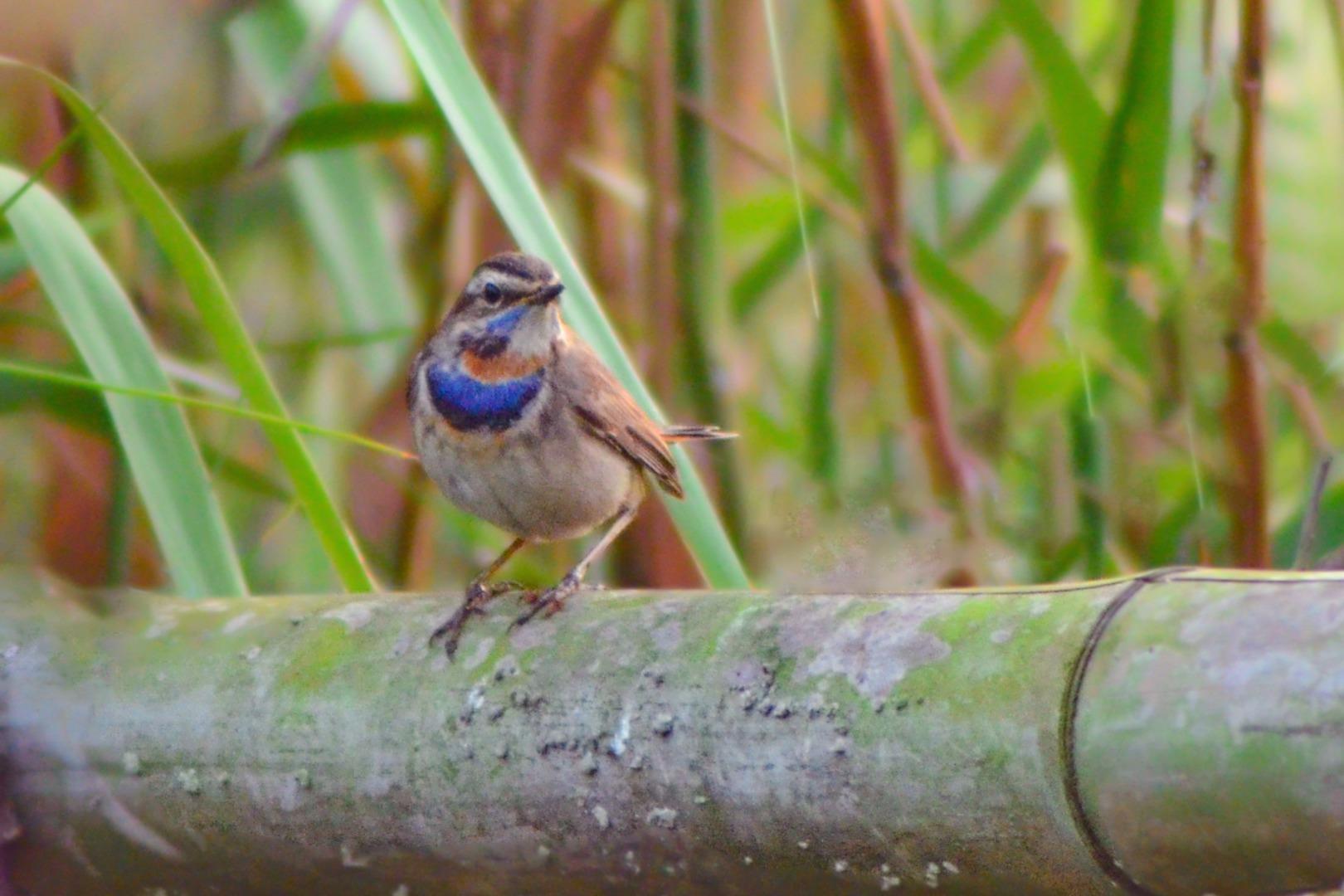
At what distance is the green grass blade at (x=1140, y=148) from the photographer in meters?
2.50

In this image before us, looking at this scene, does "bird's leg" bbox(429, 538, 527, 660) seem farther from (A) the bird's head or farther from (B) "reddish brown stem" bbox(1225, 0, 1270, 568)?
(B) "reddish brown stem" bbox(1225, 0, 1270, 568)

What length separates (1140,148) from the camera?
2.63m

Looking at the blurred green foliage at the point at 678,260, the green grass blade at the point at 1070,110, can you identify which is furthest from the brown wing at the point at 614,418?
the green grass blade at the point at 1070,110

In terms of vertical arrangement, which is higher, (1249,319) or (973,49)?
(973,49)

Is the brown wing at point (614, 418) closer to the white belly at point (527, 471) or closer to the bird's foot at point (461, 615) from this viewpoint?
the white belly at point (527, 471)

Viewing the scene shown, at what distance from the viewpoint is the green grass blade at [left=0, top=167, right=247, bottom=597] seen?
2.06m

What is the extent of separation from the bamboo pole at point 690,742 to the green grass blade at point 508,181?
0.30 m

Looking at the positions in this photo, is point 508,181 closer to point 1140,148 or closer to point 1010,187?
point 1140,148

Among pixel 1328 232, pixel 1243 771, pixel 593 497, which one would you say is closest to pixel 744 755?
pixel 1243 771

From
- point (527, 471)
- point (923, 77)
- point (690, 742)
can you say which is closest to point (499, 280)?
point (527, 471)

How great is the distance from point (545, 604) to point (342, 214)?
58.6 inches

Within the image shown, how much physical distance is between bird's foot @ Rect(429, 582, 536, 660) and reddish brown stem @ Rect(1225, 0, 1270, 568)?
4.25ft

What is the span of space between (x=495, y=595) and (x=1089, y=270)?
140 cm

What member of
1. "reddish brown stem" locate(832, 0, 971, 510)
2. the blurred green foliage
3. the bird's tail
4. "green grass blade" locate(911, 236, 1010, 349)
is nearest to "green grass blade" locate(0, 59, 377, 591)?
the blurred green foliage
